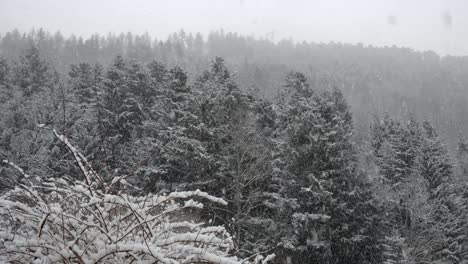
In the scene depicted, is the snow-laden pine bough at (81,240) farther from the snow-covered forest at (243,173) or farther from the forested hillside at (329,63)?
the forested hillside at (329,63)

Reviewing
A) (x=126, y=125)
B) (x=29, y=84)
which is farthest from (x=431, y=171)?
(x=29, y=84)

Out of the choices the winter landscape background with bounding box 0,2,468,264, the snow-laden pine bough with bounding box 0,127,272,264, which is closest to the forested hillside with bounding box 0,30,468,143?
the winter landscape background with bounding box 0,2,468,264

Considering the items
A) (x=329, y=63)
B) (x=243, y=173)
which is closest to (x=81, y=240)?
(x=243, y=173)

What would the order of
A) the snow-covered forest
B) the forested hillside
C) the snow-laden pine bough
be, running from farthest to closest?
the forested hillside → the snow-covered forest → the snow-laden pine bough

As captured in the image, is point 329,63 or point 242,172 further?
point 329,63

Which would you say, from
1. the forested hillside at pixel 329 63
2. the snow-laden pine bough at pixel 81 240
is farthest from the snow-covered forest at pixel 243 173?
the forested hillside at pixel 329 63

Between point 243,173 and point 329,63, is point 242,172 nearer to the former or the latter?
point 243,173

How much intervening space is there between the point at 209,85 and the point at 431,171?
16.5 metres

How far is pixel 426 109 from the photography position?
9444 cm

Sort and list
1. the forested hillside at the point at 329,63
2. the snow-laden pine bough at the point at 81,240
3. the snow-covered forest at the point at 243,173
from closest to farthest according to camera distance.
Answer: the snow-laden pine bough at the point at 81,240
the snow-covered forest at the point at 243,173
the forested hillside at the point at 329,63

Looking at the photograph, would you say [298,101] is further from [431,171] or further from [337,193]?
[431,171]

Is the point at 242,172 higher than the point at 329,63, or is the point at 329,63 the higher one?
the point at 329,63

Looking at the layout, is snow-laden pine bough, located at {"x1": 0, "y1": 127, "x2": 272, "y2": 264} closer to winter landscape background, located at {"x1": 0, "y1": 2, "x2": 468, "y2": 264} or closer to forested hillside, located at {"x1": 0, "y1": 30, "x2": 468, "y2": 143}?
winter landscape background, located at {"x1": 0, "y1": 2, "x2": 468, "y2": 264}

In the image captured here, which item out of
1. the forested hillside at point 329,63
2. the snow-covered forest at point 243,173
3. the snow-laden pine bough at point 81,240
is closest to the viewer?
the snow-laden pine bough at point 81,240
